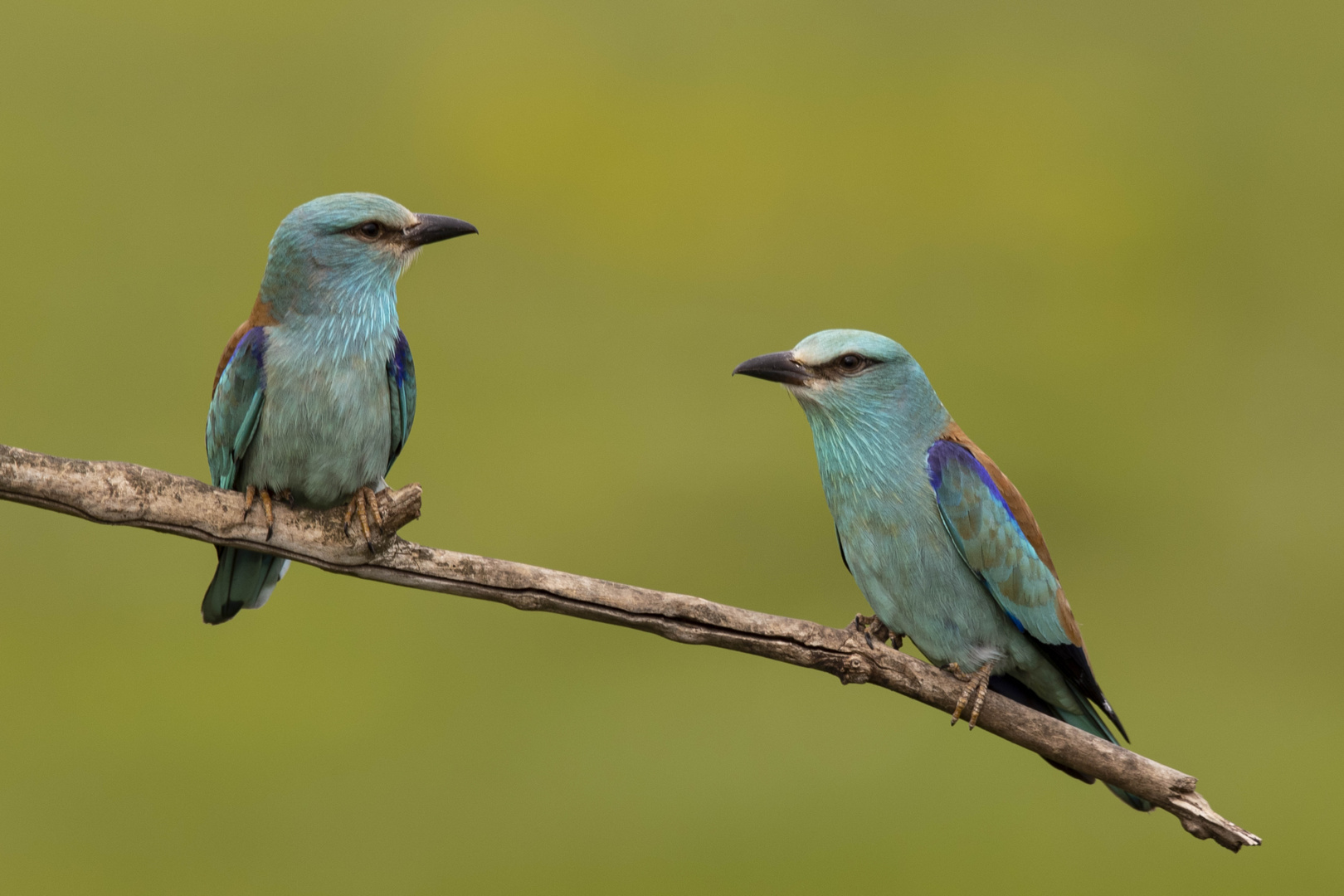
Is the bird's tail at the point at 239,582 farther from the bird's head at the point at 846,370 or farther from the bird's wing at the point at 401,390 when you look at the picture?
the bird's head at the point at 846,370

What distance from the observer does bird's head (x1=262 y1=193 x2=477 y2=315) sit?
103 inches

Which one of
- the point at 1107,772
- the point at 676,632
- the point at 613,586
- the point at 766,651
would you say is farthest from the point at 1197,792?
the point at 613,586

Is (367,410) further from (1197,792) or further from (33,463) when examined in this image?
(1197,792)

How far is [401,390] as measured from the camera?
2.75 meters

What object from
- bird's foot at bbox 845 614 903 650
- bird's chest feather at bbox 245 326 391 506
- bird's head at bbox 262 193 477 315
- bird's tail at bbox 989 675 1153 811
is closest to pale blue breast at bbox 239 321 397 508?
bird's chest feather at bbox 245 326 391 506

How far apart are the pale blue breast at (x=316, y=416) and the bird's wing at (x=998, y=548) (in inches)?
54.5

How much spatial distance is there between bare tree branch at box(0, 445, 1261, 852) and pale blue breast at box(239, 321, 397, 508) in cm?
10

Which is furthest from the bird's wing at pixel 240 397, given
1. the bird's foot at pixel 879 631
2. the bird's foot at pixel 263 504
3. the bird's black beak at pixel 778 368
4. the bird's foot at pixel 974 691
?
the bird's foot at pixel 974 691

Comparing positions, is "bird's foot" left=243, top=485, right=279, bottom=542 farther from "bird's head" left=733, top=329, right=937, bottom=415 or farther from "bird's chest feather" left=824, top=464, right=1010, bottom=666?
"bird's chest feather" left=824, top=464, right=1010, bottom=666

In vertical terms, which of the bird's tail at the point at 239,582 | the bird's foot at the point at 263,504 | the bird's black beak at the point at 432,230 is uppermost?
the bird's black beak at the point at 432,230

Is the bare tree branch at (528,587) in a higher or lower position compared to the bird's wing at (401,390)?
lower

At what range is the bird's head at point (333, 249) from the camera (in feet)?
8.57

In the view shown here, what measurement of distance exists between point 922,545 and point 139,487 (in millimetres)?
1811

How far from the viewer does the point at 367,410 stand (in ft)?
8.66
